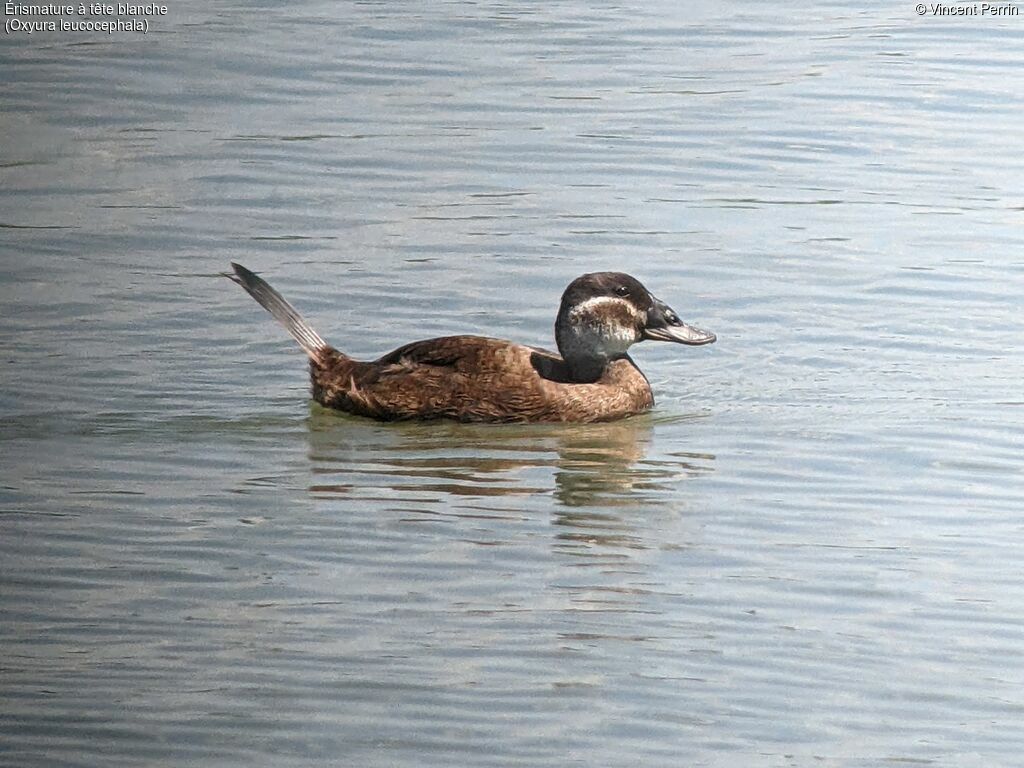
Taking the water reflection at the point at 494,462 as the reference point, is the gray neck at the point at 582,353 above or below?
above

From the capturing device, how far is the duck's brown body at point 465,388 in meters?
10.2

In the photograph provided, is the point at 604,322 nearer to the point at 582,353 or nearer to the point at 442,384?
the point at 582,353

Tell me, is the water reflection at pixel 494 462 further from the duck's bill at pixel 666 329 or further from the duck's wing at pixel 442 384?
the duck's bill at pixel 666 329

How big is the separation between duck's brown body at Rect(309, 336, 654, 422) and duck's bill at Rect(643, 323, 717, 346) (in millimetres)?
358

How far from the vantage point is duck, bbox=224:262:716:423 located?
33.4 ft

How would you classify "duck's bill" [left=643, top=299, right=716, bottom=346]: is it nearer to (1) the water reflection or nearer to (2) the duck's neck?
(2) the duck's neck

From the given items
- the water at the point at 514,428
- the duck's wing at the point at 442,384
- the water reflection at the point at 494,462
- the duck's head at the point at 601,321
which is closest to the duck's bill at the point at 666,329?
the duck's head at the point at 601,321

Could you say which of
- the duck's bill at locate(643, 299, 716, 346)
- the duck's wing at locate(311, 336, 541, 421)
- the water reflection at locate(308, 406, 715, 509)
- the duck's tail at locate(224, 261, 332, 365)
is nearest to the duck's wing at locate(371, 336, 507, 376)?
the duck's wing at locate(311, 336, 541, 421)

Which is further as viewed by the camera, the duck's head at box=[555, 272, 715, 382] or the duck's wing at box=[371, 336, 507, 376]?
the duck's head at box=[555, 272, 715, 382]

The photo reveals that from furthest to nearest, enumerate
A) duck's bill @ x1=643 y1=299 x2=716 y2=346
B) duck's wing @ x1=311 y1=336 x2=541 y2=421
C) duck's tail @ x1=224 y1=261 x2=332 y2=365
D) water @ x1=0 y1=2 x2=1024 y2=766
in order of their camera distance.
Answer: duck's bill @ x1=643 y1=299 x2=716 y2=346 < duck's tail @ x1=224 y1=261 x2=332 y2=365 < duck's wing @ x1=311 y1=336 x2=541 y2=421 < water @ x1=0 y1=2 x2=1024 y2=766

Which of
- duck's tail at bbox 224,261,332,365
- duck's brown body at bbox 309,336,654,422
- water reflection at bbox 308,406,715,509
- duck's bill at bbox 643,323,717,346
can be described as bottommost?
water reflection at bbox 308,406,715,509

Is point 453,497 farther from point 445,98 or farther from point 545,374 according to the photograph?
point 445,98

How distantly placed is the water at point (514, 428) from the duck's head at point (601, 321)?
36 centimetres

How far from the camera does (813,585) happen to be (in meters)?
7.32
